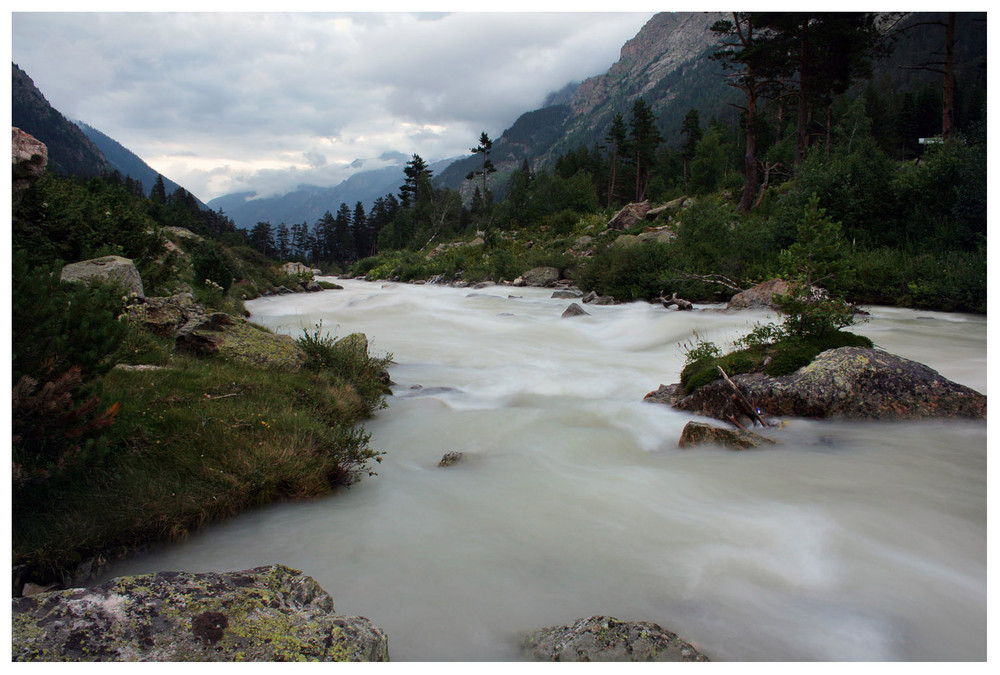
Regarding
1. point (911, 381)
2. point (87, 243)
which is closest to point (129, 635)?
point (911, 381)

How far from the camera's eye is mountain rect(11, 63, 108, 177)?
14875 centimetres

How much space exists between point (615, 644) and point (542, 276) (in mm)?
24824

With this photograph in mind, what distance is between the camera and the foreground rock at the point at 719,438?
16.8 ft

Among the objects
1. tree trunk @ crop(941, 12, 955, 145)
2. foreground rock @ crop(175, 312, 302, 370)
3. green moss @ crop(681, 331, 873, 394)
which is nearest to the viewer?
green moss @ crop(681, 331, 873, 394)

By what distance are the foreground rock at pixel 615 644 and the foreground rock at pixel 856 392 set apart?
419cm

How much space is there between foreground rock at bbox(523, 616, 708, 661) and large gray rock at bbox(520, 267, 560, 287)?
23849 millimetres

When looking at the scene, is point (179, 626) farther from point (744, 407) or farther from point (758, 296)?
point (758, 296)

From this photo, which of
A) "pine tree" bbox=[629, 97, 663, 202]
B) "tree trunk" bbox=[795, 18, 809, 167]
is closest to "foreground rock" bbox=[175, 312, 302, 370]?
"tree trunk" bbox=[795, 18, 809, 167]

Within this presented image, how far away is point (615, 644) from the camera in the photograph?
238 centimetres

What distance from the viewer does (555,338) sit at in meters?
12.6

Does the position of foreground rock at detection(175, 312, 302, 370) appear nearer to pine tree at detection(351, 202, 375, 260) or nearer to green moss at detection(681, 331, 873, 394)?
green moss at detection(681, 331, 873, 394)

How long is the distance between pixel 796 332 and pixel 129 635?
297 inches

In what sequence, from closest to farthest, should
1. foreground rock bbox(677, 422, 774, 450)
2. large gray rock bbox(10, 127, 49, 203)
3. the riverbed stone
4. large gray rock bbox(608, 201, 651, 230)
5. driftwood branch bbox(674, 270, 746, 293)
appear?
foreground rock bbox(677, 422, 774, 450) → the riverbed stone → large gray rock bbox(10, 127, 49, 203) → driftwood branch bbox(674, 270, 746, 293) → large gray rock bbox(608, 201, 651, 230)

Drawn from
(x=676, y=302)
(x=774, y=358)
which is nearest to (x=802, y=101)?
(x=676, y=302)
